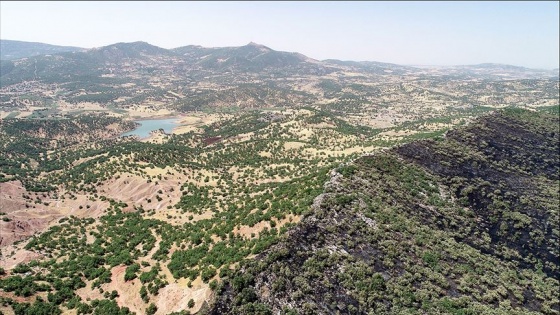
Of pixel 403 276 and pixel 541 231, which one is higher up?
pixel 403 276

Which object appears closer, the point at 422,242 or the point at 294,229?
the point at 294,229

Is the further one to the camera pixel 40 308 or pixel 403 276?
pixel 403 276

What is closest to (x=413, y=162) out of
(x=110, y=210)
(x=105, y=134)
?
(x=110, y=210)

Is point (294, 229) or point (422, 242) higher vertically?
point (294, 229)

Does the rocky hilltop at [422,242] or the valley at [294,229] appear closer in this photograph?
the rocky hilltop at [422,242]

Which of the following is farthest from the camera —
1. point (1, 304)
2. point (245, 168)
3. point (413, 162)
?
point (245, 168)

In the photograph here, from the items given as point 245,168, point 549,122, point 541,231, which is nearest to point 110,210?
point 245,168

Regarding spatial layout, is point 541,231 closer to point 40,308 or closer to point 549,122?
point 549,122

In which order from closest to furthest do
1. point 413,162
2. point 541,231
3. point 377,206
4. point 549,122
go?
1. point 377,206
2. point 541,231
3. point 413,162
4. point 549,122

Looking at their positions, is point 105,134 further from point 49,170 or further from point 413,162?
point 413,162

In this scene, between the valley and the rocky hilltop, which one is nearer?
the rocky hilltop
